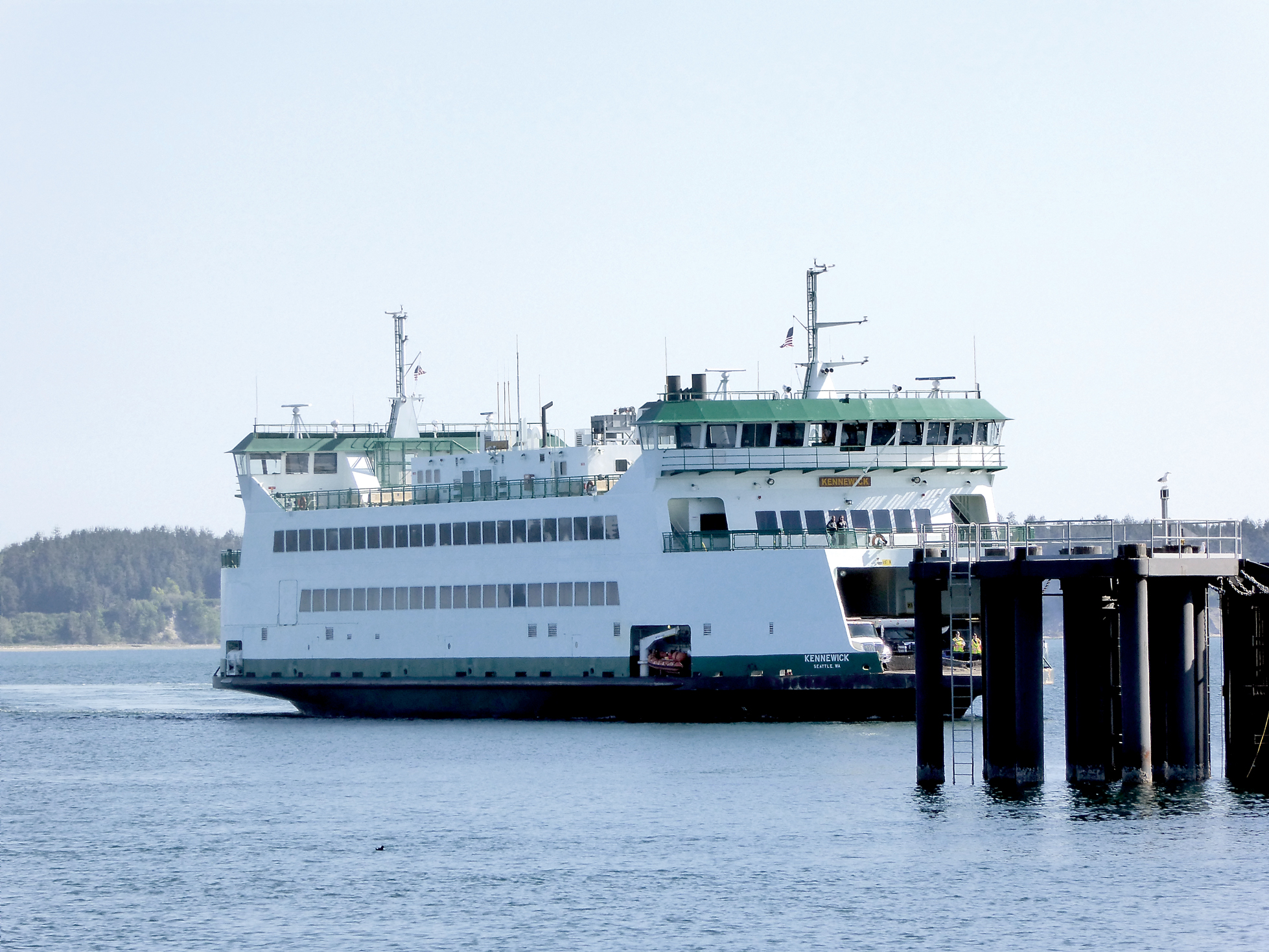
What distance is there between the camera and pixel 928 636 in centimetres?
3825

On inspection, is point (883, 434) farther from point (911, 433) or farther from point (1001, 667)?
point (1001, 667)

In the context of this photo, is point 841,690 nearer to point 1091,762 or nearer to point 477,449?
point 1091,762

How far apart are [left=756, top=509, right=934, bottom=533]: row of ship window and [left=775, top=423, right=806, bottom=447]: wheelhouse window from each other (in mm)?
1689

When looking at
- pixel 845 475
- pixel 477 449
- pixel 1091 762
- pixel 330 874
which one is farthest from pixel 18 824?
pixel 477 449

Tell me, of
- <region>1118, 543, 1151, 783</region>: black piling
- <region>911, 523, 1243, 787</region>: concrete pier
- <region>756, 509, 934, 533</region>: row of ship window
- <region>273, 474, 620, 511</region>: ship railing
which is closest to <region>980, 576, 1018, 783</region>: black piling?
<region>911, 523, 1243, 787</region>: concrete pier

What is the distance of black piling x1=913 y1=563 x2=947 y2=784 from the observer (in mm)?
37938

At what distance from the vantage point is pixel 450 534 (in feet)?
194

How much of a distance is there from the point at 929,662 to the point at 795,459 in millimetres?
16262

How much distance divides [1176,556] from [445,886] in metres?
13.4

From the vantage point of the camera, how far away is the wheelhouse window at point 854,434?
5425 centimetres

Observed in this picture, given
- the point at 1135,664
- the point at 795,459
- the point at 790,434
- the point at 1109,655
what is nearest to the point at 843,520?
the point at 795,459

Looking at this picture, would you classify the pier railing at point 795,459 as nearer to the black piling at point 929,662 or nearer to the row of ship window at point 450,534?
the row of ship window at point 450,534

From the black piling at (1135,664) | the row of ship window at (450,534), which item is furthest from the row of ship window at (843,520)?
the black piling at (1135,664)

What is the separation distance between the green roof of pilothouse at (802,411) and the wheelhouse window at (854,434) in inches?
12.6
